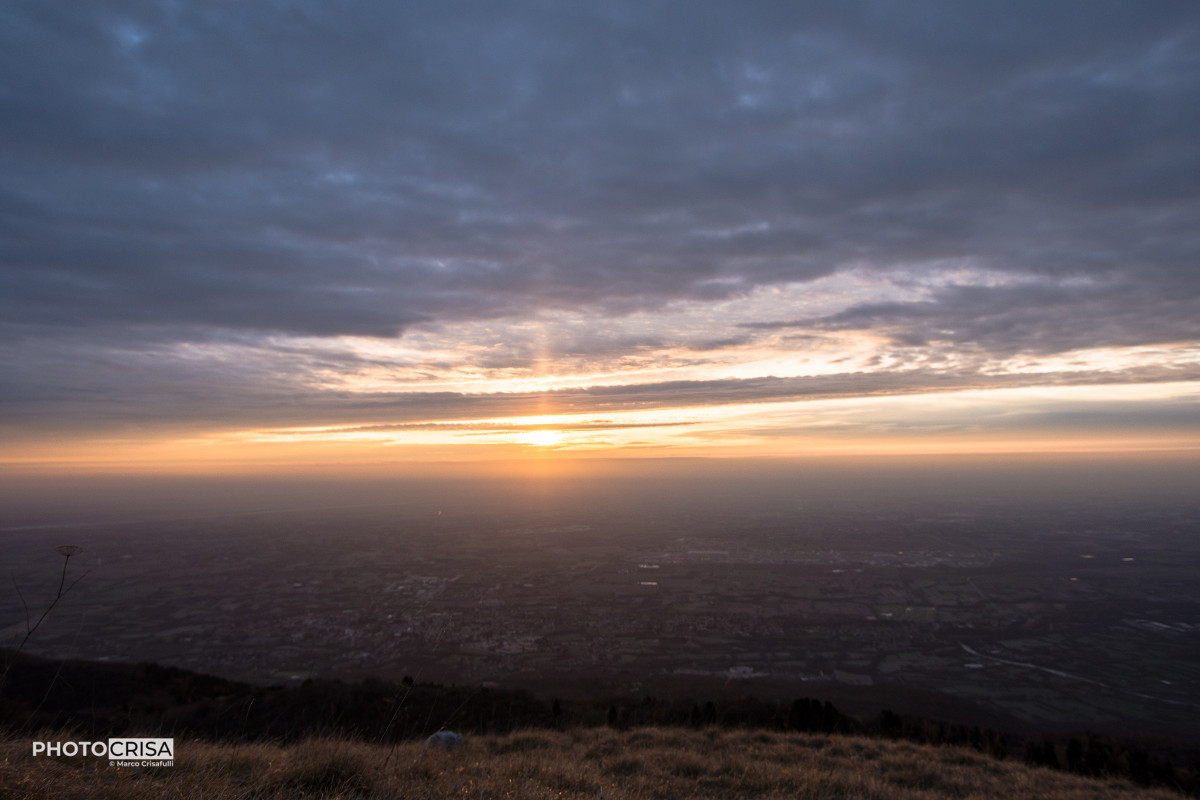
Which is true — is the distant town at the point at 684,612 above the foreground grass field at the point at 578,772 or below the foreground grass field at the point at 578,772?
below

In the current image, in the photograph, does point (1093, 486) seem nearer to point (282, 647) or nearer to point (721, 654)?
point (721, 654)

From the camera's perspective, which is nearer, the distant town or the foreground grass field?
the foreground grass field

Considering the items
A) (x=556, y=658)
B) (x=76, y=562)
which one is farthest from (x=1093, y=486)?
(x=76, y=562)

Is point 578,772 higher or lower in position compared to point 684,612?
higher

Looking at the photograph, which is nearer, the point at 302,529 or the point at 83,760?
the point at 83,760

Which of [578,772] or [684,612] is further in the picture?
[684,612]

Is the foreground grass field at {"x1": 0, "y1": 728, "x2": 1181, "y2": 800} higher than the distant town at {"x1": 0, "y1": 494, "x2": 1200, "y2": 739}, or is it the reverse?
the foreground grass field at {"x1": 0, "y1": 728, "x2": 1181, "y2": 800}

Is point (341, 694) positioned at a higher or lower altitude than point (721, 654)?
higher

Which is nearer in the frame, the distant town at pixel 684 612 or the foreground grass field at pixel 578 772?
the foreground grass field at pixel 578 772
